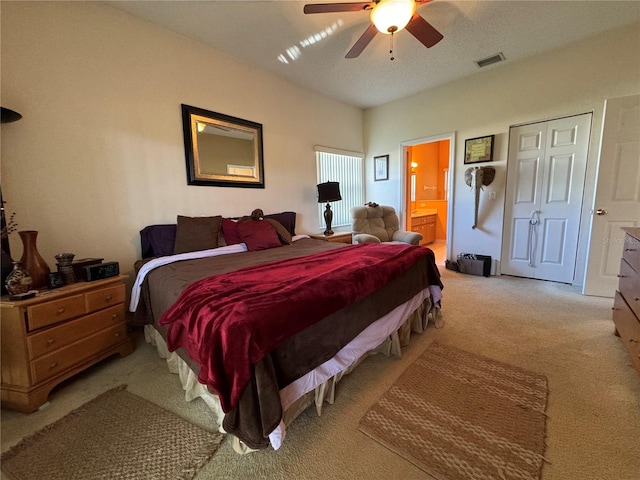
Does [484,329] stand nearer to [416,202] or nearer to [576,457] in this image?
[576,457]

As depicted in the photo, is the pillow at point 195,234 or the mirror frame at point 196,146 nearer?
the pillow at point 195,234

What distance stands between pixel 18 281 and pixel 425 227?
250 inches

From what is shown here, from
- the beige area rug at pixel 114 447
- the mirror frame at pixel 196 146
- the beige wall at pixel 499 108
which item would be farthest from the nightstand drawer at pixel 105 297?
the beige wall at pixel 499 108

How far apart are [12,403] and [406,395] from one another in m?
2.29

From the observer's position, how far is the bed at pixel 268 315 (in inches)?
40.2

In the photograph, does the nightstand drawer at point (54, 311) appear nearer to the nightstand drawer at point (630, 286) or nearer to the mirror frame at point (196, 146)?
the mirror frame at point (196, 146)

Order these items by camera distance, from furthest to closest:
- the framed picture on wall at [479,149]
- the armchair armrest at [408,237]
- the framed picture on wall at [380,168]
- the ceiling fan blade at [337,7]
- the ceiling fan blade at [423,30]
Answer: the framed picture on wall at [380,168], the framed picture on wall at [479,149], the armchair armrest at [408,237], the ceiling fan blade at [423,30], the ceiling fan blade at [337,7]

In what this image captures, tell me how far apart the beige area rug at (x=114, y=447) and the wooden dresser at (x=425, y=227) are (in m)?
Result: 5.25

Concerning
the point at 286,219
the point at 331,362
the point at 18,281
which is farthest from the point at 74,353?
the point at 286,219

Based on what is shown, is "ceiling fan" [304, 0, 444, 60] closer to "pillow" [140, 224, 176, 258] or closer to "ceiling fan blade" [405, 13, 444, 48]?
"ceiling fan blade" [405, 13, 444, 48]

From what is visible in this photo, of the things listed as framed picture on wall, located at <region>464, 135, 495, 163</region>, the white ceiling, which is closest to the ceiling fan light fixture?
the white ceiling

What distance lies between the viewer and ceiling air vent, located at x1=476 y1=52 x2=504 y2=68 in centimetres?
317

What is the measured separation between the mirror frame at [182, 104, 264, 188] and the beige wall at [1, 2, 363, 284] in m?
0.07

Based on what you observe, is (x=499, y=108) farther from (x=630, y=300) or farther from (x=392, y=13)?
(x=630, y=300)
